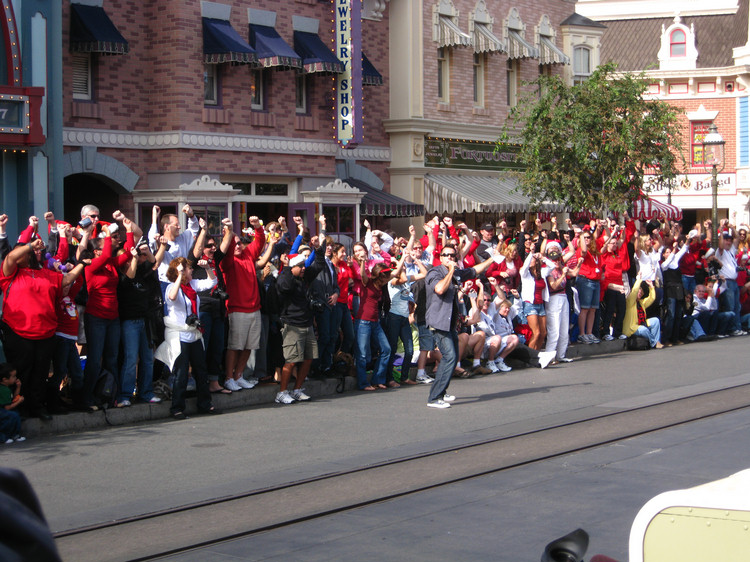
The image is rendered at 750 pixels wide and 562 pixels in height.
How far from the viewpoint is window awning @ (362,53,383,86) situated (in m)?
23.8

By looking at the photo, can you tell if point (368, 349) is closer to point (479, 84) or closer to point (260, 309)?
point (260, 309)

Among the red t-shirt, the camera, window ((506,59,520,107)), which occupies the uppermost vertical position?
window ((506,59,520,107))

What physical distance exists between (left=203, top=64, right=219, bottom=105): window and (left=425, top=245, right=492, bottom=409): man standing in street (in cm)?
1023

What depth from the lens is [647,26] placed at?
153ft

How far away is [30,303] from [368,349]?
4638 mm

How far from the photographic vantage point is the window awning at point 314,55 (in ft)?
72.8

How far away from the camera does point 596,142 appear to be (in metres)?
25.5

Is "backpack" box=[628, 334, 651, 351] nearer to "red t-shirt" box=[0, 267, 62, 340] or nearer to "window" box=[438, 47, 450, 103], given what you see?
"window" box=[438, 47, 450, 103]

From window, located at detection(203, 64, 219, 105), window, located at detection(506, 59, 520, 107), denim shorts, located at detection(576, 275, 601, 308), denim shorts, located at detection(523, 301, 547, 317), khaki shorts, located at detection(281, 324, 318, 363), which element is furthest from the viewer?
window, located at detection(506, 59, 520, 107)

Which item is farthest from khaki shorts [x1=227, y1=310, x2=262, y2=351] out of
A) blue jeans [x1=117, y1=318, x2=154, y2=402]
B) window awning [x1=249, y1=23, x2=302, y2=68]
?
window awning [x1=249, y1=23, x2=302, y2=68]

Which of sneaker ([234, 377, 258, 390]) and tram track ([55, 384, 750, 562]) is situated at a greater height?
sneaker ([234, 377, 258, 390])

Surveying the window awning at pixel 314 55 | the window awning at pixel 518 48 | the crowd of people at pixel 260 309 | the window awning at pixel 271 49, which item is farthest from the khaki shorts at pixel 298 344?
the window awning at pixel 518 48

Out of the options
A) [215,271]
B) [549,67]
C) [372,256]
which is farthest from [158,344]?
[549,67]

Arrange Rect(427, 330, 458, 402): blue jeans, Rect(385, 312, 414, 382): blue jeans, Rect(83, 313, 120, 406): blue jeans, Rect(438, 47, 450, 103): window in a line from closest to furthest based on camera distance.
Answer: Rect(83, 313, 120, 406): blue jeans < Rect(427, 330, 458, 402): blue jeans < Rect(385, 312, 414, 382): blue jeans < Rect(438, 47, 450, 103): window
